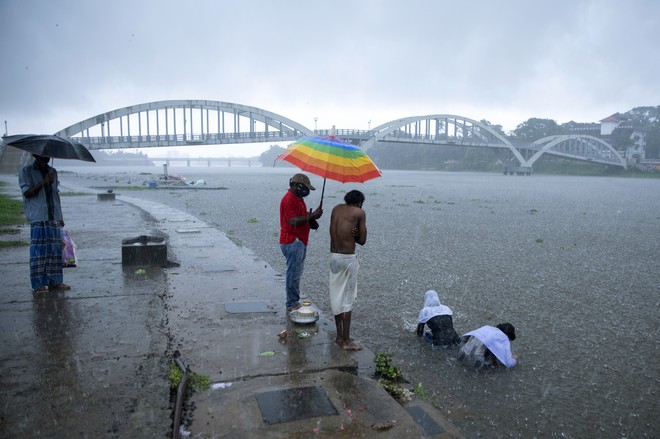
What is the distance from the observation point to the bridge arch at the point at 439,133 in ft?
271

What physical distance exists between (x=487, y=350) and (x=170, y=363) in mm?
2806

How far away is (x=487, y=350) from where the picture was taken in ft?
14.5

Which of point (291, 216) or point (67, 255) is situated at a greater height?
point (291, 216)

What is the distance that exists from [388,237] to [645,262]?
5515 mm

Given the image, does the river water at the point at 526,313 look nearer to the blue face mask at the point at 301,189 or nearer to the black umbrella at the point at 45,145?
the blue face mask at the point at 301,189

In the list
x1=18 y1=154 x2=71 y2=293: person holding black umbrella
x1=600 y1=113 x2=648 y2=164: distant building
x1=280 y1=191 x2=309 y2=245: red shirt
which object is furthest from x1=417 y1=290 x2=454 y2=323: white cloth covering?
x1=600 y1=113 x2=648 y2=164: distant building

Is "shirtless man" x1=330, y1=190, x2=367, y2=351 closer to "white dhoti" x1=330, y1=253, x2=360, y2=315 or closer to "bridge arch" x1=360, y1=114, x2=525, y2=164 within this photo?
"white dhoti" x1=330, y1=253, x2=360, y2=315

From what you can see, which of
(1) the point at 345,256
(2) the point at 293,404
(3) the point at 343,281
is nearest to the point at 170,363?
(2) the point at 293,404

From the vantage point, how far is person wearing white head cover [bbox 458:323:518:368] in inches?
172

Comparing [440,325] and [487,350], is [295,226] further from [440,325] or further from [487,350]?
[487,350]

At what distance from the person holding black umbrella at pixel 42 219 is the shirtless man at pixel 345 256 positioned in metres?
3.39

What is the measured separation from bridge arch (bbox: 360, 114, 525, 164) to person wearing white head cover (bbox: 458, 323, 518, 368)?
7360 cm

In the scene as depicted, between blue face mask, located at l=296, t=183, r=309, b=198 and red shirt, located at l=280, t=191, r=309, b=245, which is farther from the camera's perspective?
red shirt, located at l=280, t=191, r=309, b=245

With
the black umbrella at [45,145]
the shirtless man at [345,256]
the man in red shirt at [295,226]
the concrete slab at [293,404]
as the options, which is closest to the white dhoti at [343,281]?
the shirtless man at [345,256]
